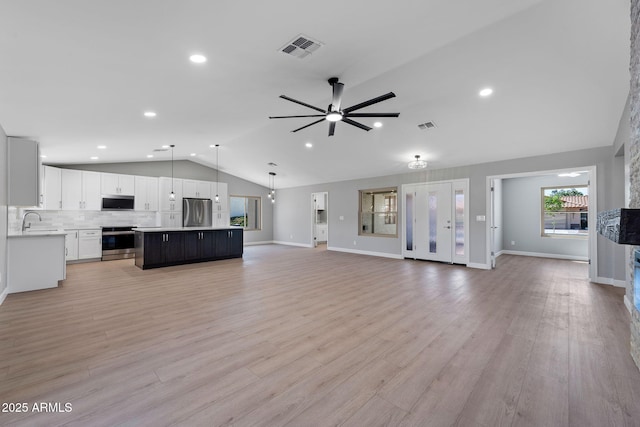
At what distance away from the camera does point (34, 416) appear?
5.49 ft

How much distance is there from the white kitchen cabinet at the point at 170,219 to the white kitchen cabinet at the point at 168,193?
0.13 meters

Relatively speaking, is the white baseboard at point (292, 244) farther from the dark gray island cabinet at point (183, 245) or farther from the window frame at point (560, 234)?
the window frame at point (560, 234)

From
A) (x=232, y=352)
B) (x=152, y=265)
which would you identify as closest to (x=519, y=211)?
(x=232, y=352)

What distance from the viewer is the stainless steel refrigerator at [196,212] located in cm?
902

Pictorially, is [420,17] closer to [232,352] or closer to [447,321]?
[447,321]

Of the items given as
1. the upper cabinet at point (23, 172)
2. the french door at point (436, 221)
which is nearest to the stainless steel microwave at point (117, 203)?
the upper cabinet at point (23, 172)

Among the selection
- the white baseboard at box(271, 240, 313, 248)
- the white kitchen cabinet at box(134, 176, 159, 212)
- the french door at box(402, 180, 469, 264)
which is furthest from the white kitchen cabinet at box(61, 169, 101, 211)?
the french door at box(402, 180, 469, 264)

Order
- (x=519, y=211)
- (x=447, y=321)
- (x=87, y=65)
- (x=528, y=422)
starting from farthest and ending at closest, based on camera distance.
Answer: (x=519, y=211) < (x=447, y=321) < (x=87, y=65) < (x=528, y=422)

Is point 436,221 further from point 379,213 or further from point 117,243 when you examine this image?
point 117,243

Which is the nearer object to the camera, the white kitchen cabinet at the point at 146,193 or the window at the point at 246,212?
the white kitchen cabinet at the point at 146,193

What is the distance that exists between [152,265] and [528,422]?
22.2ft

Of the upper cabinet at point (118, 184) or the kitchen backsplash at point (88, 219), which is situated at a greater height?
the upper cabinet at point (118, 184)

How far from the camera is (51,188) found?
6.72m

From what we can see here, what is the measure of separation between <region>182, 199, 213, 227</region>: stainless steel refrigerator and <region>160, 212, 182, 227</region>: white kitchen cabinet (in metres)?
0.14
